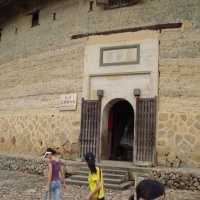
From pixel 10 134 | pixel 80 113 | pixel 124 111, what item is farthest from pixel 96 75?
pixel 10 134

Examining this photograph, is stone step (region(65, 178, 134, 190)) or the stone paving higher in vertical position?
stone step (region(65, 178, 134, 190))

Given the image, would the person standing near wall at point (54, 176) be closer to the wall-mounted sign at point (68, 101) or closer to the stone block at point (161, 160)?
the stone block at point (161, 160)

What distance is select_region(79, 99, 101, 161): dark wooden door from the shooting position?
10.9 m

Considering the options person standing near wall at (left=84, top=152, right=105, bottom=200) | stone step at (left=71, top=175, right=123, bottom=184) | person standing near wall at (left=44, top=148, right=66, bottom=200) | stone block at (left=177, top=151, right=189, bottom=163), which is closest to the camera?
person standing near wall at (left=84, top=152, right=105, bottom=200)

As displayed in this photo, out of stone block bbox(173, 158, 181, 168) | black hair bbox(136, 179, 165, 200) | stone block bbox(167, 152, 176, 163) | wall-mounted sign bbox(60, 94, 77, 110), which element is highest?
wall-mounted sign bbox(60, 94, 77, 110)

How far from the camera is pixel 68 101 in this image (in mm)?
11812

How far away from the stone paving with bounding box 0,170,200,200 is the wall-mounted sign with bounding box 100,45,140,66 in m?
4.29

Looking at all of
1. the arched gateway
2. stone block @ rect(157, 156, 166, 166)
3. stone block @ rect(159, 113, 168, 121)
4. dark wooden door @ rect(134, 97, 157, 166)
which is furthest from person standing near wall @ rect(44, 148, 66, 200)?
the arched gateway

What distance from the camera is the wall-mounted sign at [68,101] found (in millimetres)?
11641

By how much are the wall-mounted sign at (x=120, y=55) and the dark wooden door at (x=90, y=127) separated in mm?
1416

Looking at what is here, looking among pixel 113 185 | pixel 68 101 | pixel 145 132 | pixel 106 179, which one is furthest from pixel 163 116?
pixel 68 101

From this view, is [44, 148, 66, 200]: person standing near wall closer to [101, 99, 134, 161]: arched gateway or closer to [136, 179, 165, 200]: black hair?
[136, 179, 165, 200]: black hair

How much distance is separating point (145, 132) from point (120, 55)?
108 inches

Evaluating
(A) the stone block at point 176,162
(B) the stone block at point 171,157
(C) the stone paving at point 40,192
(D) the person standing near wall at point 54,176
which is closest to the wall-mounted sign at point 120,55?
(B) the stone block at point 171,157
